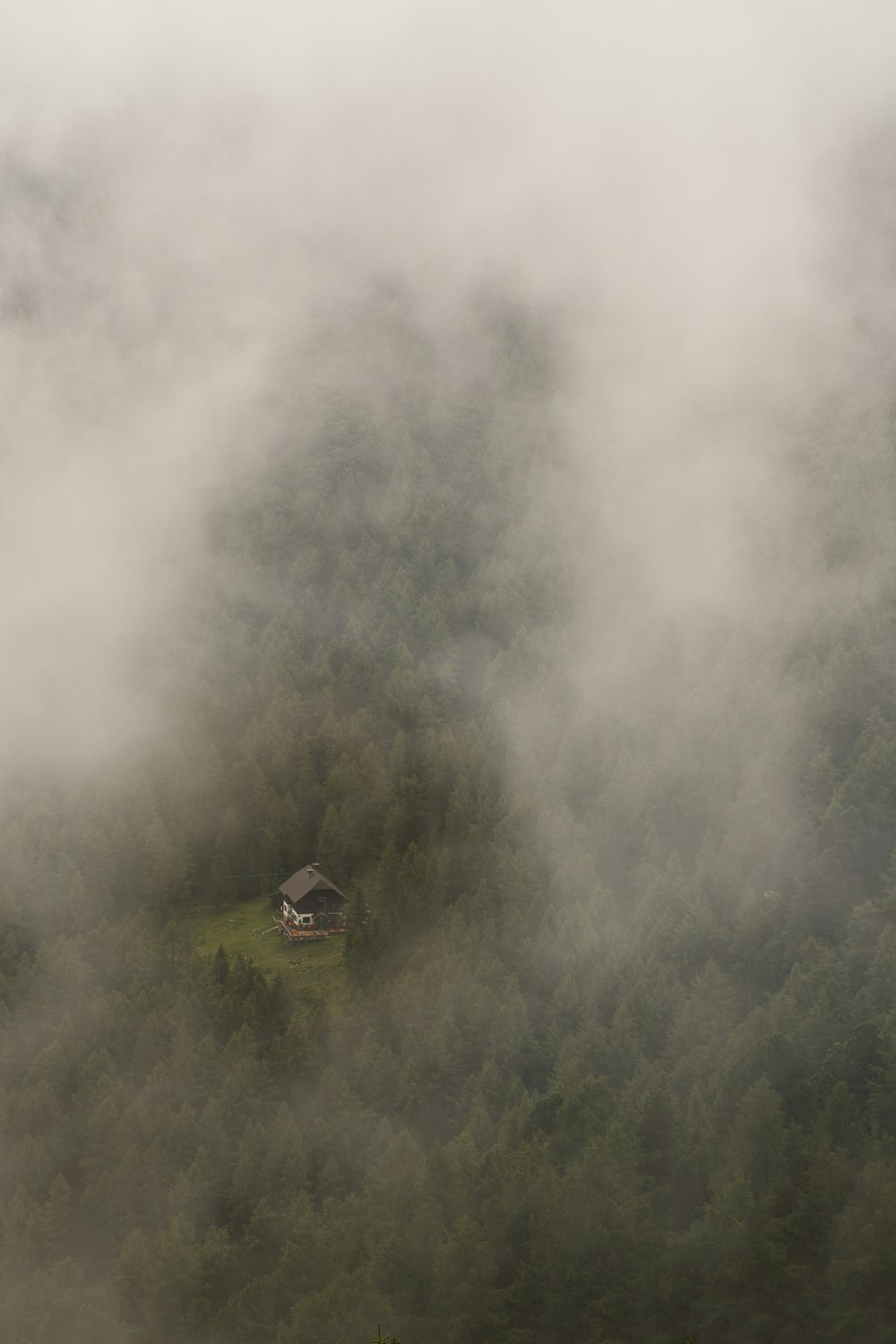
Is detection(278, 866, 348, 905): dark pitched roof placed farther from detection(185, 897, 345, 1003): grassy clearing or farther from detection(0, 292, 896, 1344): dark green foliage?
detection(0, 292, 896, 1344): dark green foliage

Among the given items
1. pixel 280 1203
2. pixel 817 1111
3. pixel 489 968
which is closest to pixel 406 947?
pixel 489 968

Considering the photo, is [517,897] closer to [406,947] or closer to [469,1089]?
[406,947]

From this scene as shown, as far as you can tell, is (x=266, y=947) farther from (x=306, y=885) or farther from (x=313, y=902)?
(x=306, y=885)

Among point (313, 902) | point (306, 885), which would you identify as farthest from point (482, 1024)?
point (306, 885)

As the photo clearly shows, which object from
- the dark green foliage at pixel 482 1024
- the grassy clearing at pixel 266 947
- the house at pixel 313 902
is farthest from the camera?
the house at pixel 313 902

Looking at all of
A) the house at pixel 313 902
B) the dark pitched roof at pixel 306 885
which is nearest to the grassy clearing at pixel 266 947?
the house at pixel 313 902

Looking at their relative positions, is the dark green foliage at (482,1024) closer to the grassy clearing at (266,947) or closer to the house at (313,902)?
the grassy clearing at (266,947)

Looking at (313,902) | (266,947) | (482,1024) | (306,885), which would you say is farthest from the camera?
(306,885)
